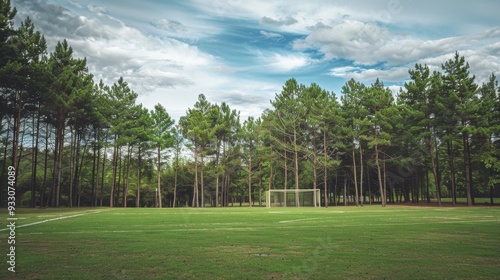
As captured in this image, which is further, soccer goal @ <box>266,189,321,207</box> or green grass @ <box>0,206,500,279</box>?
soccer goal @ <box>266,189,321,207</box>

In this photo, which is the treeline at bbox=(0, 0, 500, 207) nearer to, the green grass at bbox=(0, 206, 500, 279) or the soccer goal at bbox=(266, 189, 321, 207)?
the soccer goal at bbox=(266, 189, 321, 207)

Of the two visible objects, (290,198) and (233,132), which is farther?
(233,132)

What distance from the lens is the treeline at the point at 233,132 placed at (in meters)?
39.0

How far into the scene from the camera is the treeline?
39.0 metres

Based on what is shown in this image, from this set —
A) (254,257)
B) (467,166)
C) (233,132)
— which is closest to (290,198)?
(233,132)

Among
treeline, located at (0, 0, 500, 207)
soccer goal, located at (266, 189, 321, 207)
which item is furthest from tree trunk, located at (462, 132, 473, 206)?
soccer goal, located at (266, 189, 321, 207)

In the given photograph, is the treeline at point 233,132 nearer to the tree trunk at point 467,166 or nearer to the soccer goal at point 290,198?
the tree trunk at point 467,166

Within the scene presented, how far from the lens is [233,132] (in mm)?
67688

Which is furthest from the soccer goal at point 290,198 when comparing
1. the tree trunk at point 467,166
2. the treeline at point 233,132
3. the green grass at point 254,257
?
the green grass at point 254,257

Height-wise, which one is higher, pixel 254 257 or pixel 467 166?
pixel 467 166

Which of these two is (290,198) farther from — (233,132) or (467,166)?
(467,166)

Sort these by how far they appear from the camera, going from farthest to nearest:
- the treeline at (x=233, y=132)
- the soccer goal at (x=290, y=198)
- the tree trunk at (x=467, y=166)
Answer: the soccer goal at (x=290, y=198), the tree trunk at (x=467, y=166), the treeline at (x=233, y=132)

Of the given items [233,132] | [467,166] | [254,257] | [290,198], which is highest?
[233,132]

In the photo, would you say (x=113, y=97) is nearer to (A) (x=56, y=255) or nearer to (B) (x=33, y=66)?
(B) (x=33, y=66)
